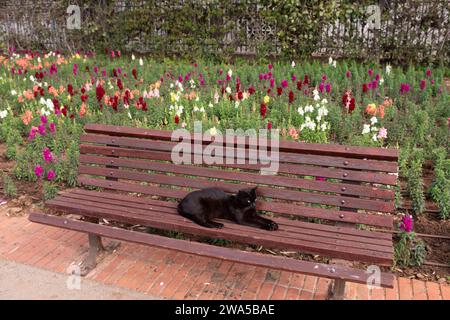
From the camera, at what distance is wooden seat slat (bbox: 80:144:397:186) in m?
3.07

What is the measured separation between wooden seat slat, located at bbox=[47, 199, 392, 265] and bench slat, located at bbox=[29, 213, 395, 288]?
0.13 meters

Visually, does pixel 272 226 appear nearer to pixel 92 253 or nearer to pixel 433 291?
Result: pixel 433 291

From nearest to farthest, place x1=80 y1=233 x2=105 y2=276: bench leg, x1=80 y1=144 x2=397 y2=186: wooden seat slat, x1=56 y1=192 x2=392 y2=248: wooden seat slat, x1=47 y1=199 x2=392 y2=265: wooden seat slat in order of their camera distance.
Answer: x1=47 y1=199 x2=392 y2=265: wooden seat slat < x1=56 y1=192 x2=392 y2=248: wooden seat slat < x1=80 y1=144 x2=397 y2=186: wooden seat slat < x1=80 y1=233 x2=105 y2=276: bench leg

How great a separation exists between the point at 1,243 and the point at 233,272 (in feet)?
6.68

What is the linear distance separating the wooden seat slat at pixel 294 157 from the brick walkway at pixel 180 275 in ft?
2.69

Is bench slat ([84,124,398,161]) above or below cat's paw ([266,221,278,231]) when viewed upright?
above

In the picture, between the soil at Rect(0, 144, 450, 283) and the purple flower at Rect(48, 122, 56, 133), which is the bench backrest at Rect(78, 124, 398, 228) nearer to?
the soil at Rect(0, 144, 450, 283)

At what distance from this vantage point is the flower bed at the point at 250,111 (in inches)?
183

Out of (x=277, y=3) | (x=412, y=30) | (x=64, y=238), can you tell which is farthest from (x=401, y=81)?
(x=64, y=238)

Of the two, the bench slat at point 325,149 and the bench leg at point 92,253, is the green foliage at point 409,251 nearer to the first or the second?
the bench slat at point 325,149

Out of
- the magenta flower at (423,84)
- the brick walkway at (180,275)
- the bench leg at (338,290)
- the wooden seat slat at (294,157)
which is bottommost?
the brick walkway at (180,275)

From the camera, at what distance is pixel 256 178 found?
11.2ft

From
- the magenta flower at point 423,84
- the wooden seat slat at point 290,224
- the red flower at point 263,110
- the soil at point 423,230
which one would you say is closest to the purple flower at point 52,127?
the soil at point 423,230

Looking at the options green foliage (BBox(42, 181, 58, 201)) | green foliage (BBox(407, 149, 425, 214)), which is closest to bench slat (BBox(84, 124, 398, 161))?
green foliage (BBox(407, 149, 425, 214))
